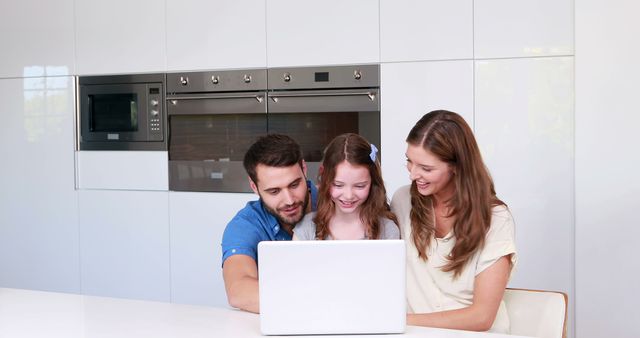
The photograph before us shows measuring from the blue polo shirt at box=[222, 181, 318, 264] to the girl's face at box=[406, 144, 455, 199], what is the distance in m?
0.51

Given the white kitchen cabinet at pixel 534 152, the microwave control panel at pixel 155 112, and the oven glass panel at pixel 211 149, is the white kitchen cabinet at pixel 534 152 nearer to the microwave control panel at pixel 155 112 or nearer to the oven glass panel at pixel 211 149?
the oven glass panel at pixel 211 149

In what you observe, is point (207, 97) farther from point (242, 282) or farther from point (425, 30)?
point (242, 282)

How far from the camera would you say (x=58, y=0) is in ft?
15.2

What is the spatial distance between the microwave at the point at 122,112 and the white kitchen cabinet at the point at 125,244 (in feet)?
0.94

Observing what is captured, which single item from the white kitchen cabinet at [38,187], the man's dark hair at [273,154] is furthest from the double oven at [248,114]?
the man's dark hair at [273,154]

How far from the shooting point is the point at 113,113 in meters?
4.60

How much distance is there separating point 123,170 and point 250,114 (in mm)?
853

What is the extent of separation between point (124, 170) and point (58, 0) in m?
1.09

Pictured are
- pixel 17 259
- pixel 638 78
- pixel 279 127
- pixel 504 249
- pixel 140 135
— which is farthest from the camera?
pixel 17 259

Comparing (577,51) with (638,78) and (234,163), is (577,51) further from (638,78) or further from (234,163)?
(234,163)

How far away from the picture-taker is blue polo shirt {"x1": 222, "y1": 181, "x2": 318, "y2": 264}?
238 centimetres

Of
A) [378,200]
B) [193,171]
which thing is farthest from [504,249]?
[193,171]

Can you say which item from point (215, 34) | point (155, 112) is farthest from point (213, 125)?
point (215, 34)

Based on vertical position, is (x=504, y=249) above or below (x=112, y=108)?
below
